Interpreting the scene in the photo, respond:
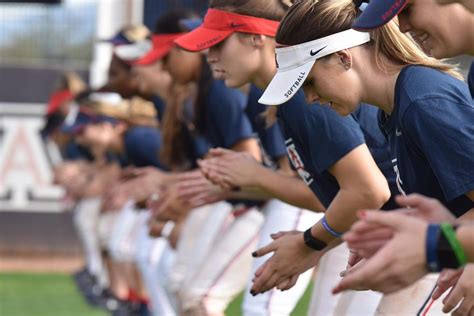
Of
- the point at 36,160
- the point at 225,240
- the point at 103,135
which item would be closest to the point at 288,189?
the point at 225,240

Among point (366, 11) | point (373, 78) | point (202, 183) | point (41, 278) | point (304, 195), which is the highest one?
point (366, 11)

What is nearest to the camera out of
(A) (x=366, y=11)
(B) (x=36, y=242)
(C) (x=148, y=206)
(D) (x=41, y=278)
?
(A) (x=366, y=11)

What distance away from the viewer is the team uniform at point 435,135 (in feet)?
10.2

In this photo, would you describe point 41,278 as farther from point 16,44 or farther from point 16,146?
point 16,44

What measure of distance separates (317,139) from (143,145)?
507 cm

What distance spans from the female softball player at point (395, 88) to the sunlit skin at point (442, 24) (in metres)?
0.24

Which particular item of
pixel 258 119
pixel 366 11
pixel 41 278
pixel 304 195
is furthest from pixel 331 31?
pixel 41 278

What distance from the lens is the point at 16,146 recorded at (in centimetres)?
1809

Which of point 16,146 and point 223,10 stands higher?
point 223,10

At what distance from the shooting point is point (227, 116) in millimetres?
6094

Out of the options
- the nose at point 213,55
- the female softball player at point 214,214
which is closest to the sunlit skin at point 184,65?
the female softball player at point 214,214

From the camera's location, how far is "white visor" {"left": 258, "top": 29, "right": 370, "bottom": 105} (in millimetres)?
3582

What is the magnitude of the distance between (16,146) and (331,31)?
14847mm

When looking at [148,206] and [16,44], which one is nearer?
[148,206]
